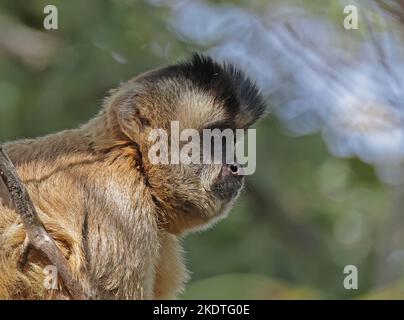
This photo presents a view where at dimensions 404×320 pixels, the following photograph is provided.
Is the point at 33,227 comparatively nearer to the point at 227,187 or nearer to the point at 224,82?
the point at 227,187

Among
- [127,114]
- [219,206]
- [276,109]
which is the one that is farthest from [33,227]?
[276,109]

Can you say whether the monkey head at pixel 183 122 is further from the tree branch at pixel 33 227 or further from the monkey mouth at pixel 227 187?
the tree branch at pixel 33 227

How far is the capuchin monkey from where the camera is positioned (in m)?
4.62

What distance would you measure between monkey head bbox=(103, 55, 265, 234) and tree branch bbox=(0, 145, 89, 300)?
1.12 meters

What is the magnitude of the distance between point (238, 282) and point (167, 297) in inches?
89.9

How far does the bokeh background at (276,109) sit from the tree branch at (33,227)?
617mm

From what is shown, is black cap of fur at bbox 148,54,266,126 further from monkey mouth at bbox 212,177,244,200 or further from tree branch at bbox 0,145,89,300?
tree branch at bbox 0,145,89,300

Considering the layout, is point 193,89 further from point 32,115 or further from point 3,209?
point 32,115

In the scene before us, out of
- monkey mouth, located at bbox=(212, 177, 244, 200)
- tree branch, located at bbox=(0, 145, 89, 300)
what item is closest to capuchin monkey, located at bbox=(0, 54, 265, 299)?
monkey mouth, located at bbox=(212, 177, 244, 200)

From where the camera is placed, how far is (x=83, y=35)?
8.43 m

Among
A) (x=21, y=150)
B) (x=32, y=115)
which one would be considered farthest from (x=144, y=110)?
(x=32, y=115)

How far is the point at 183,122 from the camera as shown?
5.45 meters

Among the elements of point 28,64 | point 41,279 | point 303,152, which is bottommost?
point 41,279

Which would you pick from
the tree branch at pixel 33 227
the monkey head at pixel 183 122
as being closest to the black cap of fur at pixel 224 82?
the monkey head at pixel 183 122
